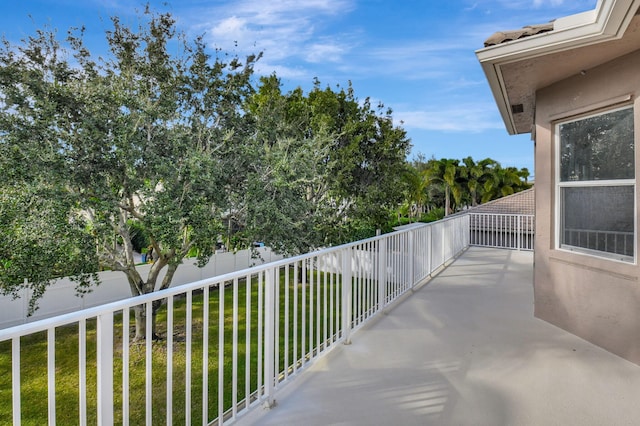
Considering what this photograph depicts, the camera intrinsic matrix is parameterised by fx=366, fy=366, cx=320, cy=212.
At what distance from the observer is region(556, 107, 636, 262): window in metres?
3.34

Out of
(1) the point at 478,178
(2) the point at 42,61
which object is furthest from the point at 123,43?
(1) the point at 478,178

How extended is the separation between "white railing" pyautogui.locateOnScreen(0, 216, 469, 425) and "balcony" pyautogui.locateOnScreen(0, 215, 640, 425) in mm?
12

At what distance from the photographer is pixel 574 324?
3.79 metres

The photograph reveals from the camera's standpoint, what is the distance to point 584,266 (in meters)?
3.70

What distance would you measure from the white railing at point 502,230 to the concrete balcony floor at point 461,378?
21.1ft

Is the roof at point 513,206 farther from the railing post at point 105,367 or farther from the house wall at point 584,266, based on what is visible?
the railing post at point 105,367

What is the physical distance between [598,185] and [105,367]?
4.30 meters

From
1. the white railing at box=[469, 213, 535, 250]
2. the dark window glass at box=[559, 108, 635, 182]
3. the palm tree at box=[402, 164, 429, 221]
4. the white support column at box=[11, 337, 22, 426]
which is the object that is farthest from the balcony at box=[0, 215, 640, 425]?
the palm tree at box=[402, 164, 429, 221]

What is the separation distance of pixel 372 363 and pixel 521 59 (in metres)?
3.04

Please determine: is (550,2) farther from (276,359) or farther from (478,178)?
(478,178)

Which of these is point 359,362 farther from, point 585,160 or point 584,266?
point 585,160

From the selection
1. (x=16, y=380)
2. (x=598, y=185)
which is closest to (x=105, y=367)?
(x=16, y=380)

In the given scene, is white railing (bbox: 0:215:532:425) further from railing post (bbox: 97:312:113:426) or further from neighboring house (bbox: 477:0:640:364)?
neighboring house (bbox: 477:0:640:364)

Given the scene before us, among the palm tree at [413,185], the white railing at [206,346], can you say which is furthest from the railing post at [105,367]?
the palm tree at [413,185]
